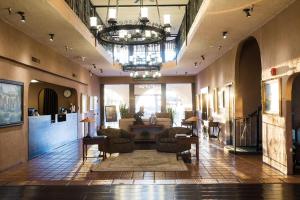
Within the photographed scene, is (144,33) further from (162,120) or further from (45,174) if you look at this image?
(162,120)

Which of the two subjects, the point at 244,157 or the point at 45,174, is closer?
the point at 45,174

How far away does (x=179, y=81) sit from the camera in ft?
63.9

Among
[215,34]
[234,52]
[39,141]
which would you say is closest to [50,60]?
[39,141]

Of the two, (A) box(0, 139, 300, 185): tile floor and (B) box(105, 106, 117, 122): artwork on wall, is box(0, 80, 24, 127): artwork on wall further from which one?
(B) box(105, 106, 117, 122): artwork on wall

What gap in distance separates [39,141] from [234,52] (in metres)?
6.34

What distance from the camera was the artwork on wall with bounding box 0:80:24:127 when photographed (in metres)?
6.91

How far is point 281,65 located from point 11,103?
5.87m

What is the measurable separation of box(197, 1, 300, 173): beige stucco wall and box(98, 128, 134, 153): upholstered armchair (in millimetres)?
3794

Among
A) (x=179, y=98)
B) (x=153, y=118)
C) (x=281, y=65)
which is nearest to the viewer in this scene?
(x=281, y=65)

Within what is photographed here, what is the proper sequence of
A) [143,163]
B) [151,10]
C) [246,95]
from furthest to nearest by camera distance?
[151,10] → [246,95] → [143,163]

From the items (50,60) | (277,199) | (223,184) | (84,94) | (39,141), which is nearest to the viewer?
(277,199)

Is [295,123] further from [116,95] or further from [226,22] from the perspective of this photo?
[116,95]

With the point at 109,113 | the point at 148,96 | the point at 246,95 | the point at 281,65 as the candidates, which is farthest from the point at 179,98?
the point at 281,65

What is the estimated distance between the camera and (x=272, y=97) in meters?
7.02
